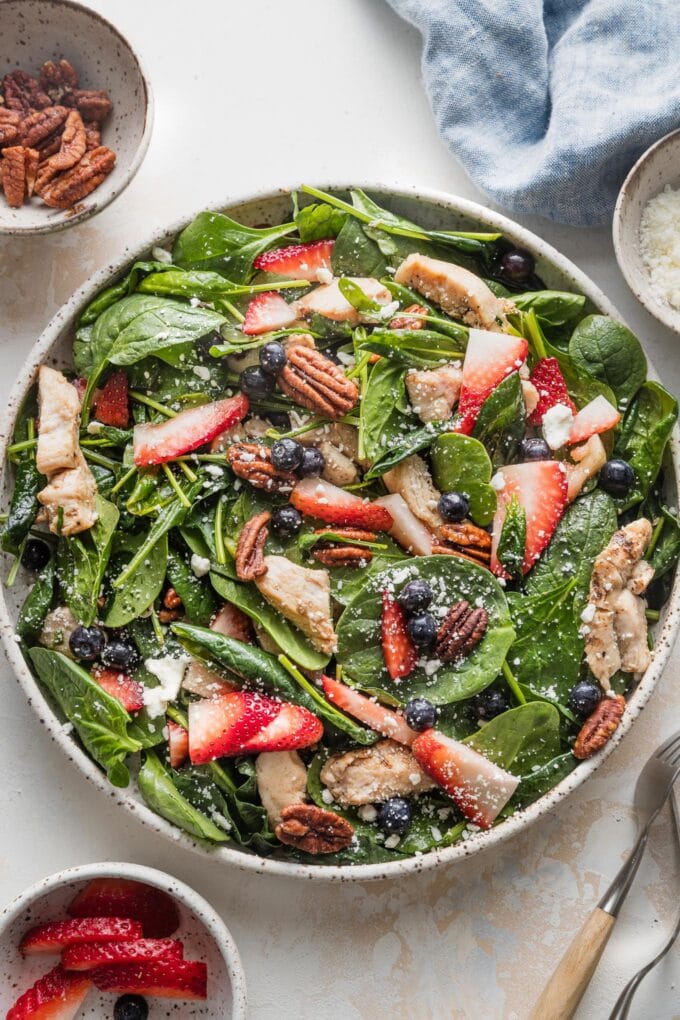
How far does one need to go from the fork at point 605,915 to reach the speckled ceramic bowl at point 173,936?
2.41 ft

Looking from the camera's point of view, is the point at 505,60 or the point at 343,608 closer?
the point at 343,608

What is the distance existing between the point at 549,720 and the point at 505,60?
1710 mm

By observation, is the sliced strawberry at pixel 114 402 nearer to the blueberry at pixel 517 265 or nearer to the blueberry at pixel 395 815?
the blueberry at pixel 517 265

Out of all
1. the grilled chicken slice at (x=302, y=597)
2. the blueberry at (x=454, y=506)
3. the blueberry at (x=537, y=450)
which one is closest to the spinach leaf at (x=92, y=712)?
the grilled chicken slice at (x=302, y=597)

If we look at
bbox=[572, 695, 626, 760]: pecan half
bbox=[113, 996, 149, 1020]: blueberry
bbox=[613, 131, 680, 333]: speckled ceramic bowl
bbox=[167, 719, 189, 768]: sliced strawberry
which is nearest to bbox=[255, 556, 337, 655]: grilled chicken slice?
bbox=[167, 719, 189, 768]: sliced strawberry

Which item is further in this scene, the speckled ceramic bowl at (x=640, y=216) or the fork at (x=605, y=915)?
the speckled ceramic bowl at (x=640, y=216)

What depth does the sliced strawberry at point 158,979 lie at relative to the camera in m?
2.48

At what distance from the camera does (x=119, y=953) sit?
2.47 metres

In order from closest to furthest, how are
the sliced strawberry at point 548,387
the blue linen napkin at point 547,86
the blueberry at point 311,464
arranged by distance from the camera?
the blueberry at point 311,464
the sliced strawberry at point 548,387
the blue linen napkin at point 547,86

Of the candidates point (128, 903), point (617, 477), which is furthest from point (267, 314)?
point (128, 903)

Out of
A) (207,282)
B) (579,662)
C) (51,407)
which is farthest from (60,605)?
(579,662)

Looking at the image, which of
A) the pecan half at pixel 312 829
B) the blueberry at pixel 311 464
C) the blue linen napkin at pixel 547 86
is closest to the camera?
the pecan half at pixel 312 829

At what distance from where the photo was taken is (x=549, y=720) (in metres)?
2.41

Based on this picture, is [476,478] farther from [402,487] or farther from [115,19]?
[115,19]
